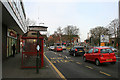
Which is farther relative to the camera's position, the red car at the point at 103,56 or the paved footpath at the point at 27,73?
the red car at the point at 103,56

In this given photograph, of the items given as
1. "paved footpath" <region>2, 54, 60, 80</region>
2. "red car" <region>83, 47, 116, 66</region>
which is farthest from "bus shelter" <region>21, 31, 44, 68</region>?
"red car" <region>83, 47, 116, 66</region>

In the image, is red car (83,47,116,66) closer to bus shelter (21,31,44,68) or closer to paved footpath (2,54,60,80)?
paved footpath (2,54,60,80)

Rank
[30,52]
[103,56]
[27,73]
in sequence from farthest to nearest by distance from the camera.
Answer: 1. [103,56]
2. [30,52]
3. [27,73]

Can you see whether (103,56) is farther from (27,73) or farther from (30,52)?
(27,73)

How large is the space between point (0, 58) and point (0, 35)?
208cm

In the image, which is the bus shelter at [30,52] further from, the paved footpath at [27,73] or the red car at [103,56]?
the red car at [103,56]

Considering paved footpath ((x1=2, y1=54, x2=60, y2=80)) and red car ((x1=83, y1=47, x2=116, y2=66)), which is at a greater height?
red car ((x1=83, y1=47, x2=116, y2=66))

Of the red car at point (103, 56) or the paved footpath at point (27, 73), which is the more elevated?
the red car at point (103, 56)

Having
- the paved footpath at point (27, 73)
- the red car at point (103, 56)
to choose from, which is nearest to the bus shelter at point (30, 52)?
the paved footpath at point (27, 73)

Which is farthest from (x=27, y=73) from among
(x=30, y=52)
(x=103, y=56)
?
(x=103, y=56)

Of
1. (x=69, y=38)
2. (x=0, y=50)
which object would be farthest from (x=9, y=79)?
(x=69, y=38)

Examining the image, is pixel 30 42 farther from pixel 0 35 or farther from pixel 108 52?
pixel 108 52

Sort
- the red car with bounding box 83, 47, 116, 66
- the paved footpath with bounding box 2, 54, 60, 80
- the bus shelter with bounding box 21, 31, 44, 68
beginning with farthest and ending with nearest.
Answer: the red car with bounding box 83, 47, 116, 66
the bus shelter with bounding box 21, 31, 44, 68
the paved footpath with bounding box 2, 54, 60, 80

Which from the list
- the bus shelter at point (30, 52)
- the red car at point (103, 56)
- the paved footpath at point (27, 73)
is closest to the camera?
the paved footpath at point (27, 73)
